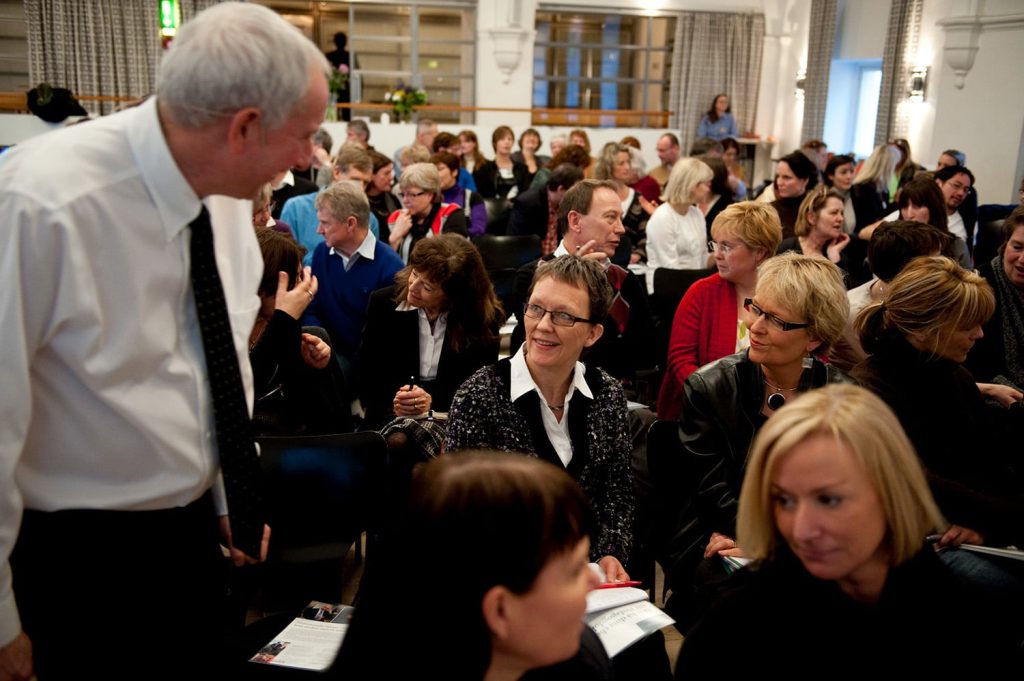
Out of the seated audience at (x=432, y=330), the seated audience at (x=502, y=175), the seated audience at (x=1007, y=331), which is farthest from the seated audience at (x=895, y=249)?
the seated audience at (x=502, y=175)

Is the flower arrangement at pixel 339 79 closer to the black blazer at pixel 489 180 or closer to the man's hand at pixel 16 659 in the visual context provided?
the black blazer at pixel 489 180

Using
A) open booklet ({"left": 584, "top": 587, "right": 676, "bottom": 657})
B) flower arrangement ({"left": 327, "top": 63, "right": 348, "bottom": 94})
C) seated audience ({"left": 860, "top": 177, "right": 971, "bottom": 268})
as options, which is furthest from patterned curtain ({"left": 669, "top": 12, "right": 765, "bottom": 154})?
open booklet ({"left": 584, "top": 587, "right": 676, "bottom": 657})

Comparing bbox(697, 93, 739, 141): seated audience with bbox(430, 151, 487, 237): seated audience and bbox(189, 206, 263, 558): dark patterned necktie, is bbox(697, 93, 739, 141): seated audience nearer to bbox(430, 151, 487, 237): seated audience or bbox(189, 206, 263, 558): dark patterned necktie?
bbox(430, 151, 487, 237): seated audience

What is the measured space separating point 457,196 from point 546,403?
15.3ft

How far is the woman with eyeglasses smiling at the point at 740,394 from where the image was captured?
2490mm

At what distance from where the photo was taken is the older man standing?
132 cm

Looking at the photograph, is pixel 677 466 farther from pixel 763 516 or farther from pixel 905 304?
pixel 763 516

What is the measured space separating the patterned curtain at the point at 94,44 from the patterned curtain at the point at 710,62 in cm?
826

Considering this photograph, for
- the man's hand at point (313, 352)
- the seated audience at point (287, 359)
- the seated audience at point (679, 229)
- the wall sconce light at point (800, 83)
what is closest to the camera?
the seated audience at point (287, 359)

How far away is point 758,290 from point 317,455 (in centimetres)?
143

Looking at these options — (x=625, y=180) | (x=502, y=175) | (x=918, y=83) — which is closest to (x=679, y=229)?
(x=625, y=180)

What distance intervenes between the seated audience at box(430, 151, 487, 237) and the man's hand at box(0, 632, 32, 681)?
18.0 feet

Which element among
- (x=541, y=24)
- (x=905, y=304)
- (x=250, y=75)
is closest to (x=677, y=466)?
(x=905, y=304)

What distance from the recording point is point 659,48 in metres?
15.8
